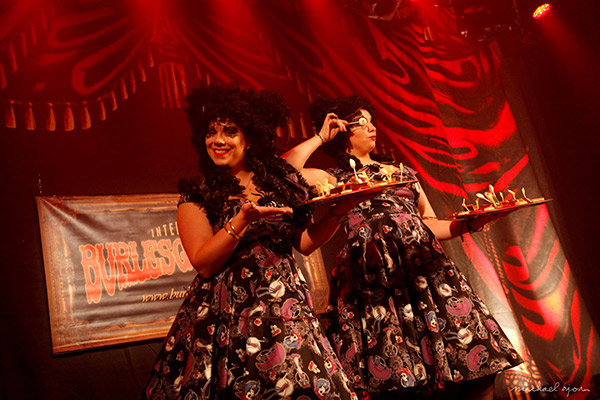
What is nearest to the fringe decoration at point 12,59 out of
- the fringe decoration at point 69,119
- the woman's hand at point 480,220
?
the fringe decoration at point 69,119

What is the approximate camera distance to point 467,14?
4.48 metres

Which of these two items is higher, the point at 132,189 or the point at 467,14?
the point at 467,14

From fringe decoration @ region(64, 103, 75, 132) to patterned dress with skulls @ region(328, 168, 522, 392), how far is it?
1692 millimetres

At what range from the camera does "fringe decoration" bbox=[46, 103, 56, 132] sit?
3.21 metres

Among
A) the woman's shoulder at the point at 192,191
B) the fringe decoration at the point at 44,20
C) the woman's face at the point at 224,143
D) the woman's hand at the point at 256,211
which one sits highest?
the fringe decoration at the point at 44,20

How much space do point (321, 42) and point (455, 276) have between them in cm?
228

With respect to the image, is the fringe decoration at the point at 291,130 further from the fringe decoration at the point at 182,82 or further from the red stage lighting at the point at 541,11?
the red stage lighting at the point at 541,11

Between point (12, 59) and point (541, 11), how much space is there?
3.77 m

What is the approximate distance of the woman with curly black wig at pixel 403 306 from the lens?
2549 millimetres

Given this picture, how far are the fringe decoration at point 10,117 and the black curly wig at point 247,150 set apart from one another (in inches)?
48.7

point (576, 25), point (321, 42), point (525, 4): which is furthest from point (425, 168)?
point (576, 25)

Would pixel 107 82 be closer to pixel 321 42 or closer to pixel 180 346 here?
pixel 321 42

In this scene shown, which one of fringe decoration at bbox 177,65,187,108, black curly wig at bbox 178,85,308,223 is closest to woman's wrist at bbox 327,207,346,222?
black curly wig at bbox 178,85,308,223

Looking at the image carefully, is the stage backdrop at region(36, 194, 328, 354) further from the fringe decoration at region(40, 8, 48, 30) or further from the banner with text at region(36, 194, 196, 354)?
the fringe decoration at region(40, 8, 48, 30)
